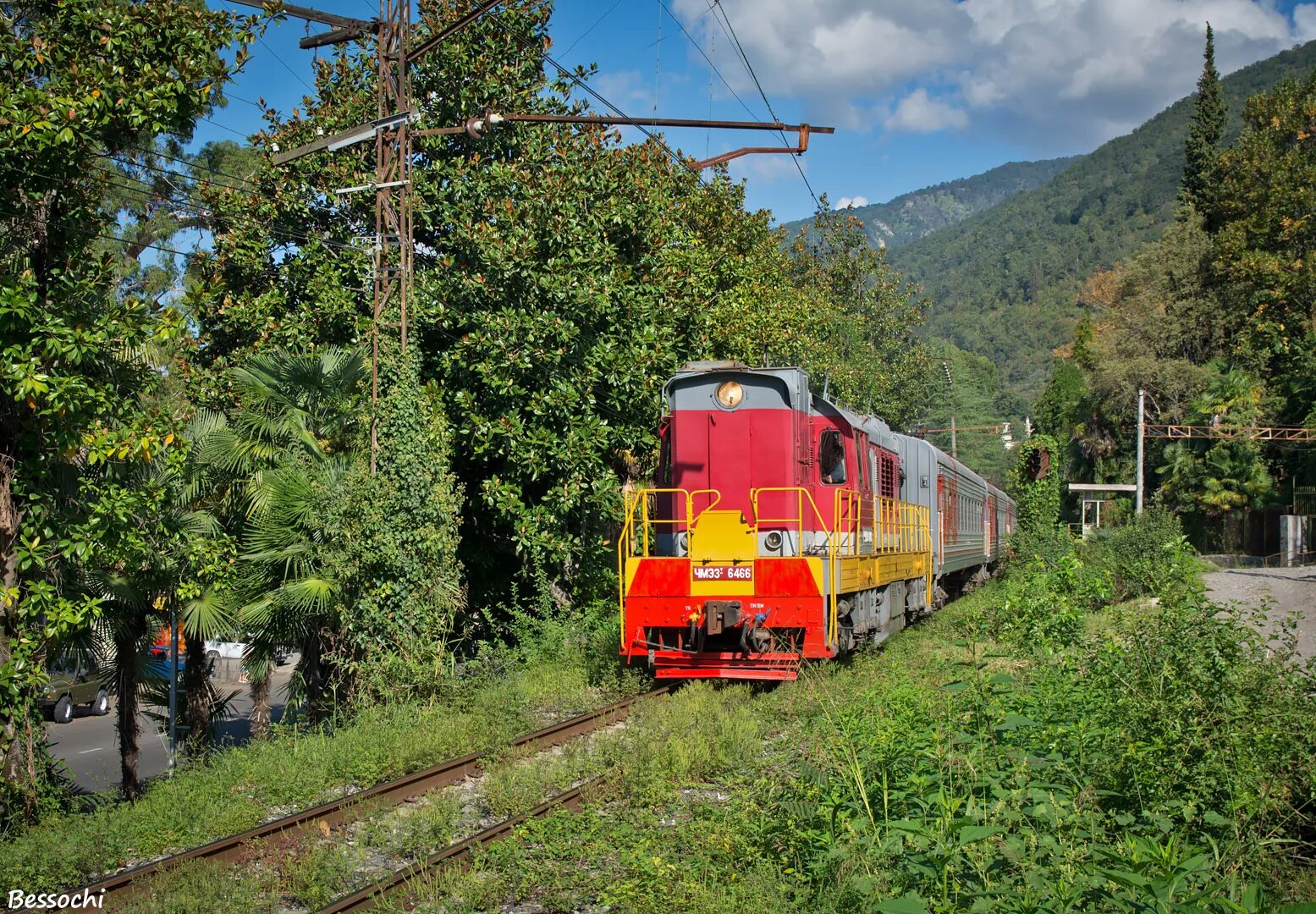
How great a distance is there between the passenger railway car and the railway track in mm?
1905

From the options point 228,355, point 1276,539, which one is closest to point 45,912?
point 228,355

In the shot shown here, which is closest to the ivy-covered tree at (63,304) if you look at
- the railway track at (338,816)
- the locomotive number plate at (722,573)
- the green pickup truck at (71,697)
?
the railway track at (338,816)

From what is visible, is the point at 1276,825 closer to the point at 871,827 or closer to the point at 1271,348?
the point at 871,827

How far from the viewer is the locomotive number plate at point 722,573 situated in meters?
11.7

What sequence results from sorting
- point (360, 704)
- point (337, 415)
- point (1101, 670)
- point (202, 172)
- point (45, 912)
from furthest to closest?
point (202, 172) < point (337, 415) < point (360, 704) < point (1101, 670) < point (45, 912)

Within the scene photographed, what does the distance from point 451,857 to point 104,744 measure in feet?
67.5

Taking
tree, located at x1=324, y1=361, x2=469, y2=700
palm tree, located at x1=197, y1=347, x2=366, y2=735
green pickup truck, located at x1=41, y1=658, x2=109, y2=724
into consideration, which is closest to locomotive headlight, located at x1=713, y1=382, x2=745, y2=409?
tree, located at x1=324, y1=361, x2=469, y2=700

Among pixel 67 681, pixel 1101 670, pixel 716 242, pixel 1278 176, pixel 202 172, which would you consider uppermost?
pixel 1278 176

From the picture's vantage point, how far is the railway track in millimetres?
6277

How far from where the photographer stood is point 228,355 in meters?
18.3

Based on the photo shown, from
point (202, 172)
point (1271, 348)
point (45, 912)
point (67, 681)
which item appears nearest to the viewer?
point (45, 912)

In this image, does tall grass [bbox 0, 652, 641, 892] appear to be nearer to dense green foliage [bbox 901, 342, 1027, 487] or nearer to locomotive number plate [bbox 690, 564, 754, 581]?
locomotive number plate [bbox 690, 564, 754, 581]

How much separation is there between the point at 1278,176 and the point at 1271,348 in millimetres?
8132

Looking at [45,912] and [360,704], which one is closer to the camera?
[45,912]
